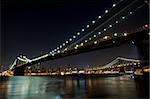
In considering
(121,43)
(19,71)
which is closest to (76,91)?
(121,43)

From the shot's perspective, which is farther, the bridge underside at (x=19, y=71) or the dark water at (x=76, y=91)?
the bridge underside at (x=19, y=71)

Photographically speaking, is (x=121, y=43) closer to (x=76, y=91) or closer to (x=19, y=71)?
(x=76, y=91)

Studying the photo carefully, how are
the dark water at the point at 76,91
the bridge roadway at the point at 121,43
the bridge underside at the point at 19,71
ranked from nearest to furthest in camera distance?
the dark water at the point at 76,91 → the bridge roadway at the point at 121,43 → the bridge underside at the point at 19,71

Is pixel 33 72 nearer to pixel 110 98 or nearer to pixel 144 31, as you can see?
pixel 144 31

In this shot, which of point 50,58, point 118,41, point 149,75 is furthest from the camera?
point 50,58

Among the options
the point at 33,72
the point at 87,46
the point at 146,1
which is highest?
the point at 146,1

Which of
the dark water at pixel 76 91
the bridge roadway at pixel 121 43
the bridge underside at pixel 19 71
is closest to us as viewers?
the dark water at pixel 76 91

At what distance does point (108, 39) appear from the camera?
2603 centimetres

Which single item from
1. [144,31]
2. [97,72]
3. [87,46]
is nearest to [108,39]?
[87,46]

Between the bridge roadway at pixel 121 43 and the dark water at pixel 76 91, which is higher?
the bridge roadway at pixel 121 43

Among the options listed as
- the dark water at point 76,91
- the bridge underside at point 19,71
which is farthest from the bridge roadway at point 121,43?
the bridge underside at point 19,71

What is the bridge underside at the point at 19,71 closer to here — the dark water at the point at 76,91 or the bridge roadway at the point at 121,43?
the bridge roadway at the point at 121,43

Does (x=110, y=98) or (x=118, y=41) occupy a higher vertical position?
(x=118, y=41)

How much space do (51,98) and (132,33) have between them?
13.6 meters
